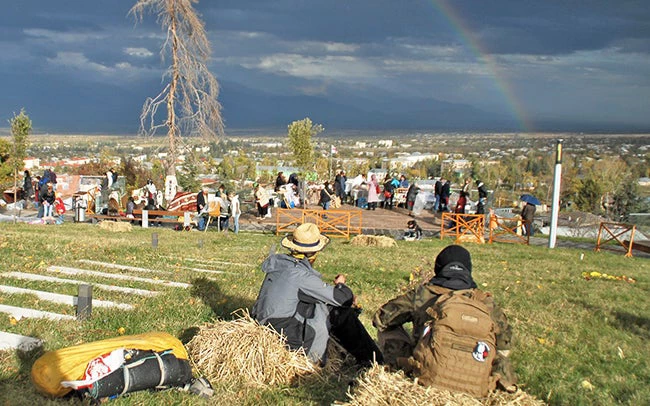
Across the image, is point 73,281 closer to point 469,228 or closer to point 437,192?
point 469,228

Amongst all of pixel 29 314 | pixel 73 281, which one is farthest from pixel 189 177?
pixel 29 314

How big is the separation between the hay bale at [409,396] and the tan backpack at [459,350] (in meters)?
0.07

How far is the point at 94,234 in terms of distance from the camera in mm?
15867

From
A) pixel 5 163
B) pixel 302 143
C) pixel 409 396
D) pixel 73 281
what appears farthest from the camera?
pixel 302 143

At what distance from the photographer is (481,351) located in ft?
12.9

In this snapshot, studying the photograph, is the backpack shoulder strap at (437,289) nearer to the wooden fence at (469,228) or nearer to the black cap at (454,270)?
the black cap at (454,270)

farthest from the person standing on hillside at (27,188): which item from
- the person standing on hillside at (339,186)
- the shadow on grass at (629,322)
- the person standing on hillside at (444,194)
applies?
the shadow on grass at (629,322)

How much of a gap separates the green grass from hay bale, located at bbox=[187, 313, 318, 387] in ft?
0.39

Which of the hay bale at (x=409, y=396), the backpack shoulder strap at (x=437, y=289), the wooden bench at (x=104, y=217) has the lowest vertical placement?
the wooden bench at (x=104, y=217)

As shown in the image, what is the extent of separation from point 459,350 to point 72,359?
9.71ft

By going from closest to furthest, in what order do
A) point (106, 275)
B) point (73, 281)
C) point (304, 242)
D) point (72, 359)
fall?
point (72, 359) → point (304, 242) → point (73, 281) → point (106, 275)

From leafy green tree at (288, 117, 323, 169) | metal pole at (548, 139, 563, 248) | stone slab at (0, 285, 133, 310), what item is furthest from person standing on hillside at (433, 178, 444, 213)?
stone slab at (0, 285, 133, 310)

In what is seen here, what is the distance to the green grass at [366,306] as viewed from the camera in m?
5.34

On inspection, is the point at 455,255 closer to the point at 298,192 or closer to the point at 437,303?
the point at 437,303
